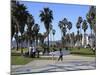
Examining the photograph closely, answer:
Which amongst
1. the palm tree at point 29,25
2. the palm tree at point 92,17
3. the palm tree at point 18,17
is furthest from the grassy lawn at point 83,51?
the palm tree at point 18,17

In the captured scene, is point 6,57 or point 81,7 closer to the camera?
point 6,57

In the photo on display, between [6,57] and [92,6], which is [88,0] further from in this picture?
[6,57]

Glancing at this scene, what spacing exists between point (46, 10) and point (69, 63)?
28.6 inches

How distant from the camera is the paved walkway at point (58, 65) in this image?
257 cm

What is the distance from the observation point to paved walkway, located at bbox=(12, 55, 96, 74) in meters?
2.57

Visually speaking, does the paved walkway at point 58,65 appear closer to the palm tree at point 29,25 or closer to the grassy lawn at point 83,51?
the grassy lawn at point 83,51

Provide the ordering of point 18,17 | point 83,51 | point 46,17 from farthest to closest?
1. point 83,51
2. point 46,17
3. point 18,17

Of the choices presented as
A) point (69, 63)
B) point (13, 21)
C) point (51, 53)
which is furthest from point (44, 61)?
point (13, 21)

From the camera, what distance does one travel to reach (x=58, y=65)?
8.96 ft

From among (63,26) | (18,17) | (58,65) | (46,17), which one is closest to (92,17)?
(63,26)

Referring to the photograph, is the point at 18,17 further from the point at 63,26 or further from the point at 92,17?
the point at 92,17

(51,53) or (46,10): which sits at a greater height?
(46,10)

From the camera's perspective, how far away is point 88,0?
2.91 meters

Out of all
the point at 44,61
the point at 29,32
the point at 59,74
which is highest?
the point at 29,32
